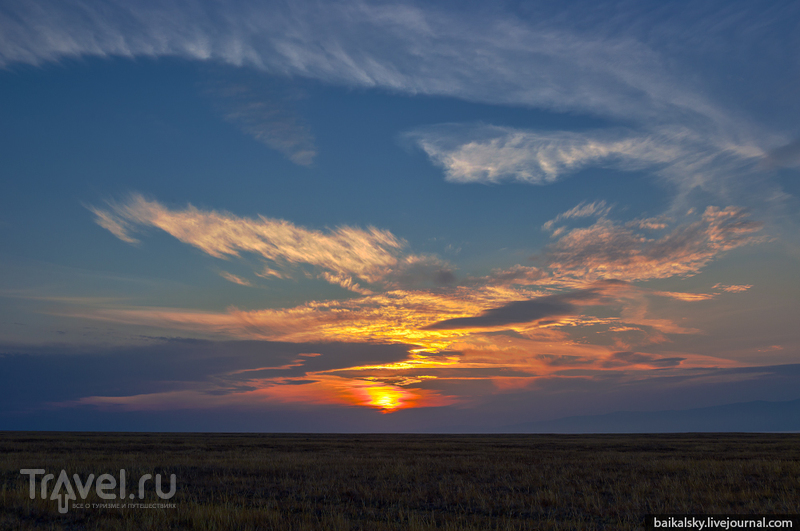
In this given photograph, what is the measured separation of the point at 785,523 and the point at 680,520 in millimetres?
2505

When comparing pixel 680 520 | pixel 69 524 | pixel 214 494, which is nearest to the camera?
pixel 69 524

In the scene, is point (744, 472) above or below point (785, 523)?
below

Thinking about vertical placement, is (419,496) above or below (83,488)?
below

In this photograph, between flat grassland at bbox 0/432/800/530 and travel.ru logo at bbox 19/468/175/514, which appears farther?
travel.ru logo at bbox 19/468/175/514

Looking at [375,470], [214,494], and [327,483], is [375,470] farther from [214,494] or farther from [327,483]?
[214,494]

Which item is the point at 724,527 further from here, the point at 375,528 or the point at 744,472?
the point at 744,472

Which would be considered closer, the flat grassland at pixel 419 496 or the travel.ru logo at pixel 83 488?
the flat grassland at pixel 419 496

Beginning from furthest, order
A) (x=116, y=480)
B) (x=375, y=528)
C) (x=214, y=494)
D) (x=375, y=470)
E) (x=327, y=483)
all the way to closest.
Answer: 1. (x=375, y=470)
2. (x=116, y=480)
3. (x=327, y=483)
4. (x=214, y=494)
5. (x=375, y=528)

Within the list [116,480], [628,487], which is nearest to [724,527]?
[628,487]

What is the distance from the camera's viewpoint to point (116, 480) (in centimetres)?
2080

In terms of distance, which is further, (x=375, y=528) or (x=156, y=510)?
(x=156, y=510)

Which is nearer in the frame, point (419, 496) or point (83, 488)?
point (419, 496)

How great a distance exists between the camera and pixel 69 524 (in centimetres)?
1155

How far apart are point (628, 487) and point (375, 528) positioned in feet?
40.3
